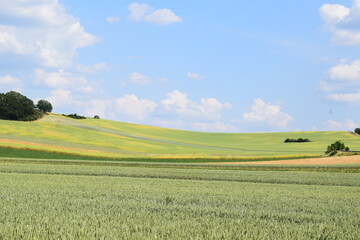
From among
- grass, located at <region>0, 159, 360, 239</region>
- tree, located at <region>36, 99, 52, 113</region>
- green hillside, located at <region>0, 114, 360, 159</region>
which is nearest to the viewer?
grass, located at <region>0, 159, 360, 239</region>

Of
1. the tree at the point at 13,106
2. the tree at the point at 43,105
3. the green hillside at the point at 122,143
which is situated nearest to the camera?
the green hillside at the point at 122,143

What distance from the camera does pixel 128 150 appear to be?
71750 mm

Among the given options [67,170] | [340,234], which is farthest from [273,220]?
[67,170]

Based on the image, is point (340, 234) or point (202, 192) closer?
point (340, 234)

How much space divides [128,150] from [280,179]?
46.3m

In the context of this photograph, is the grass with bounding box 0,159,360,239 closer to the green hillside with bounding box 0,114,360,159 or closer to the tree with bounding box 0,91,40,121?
the green hillside with bounding box 0,114,360,159

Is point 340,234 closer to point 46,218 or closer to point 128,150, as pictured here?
point 46,218

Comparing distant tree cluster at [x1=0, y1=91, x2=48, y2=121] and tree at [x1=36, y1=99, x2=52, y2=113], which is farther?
tree at [x1=36, y1=99, x2=52, y2=113]

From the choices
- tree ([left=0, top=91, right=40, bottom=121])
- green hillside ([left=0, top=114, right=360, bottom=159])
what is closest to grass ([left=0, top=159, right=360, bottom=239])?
green hillside ([left=0, top=114, right=360, bottom=159])

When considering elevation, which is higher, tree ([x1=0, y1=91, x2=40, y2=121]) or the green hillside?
tree ([x1=0, y1=91, x2=40, y2=121])

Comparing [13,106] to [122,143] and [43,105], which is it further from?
[122,143]

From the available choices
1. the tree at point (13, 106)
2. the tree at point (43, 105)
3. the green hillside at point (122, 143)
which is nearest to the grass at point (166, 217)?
the green hillside at point (122, 143)

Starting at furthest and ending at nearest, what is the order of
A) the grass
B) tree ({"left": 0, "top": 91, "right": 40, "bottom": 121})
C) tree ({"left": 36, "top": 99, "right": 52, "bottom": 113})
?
tree ({"left": 36, "top": 99, "right": 52, "bottom": 113}) < tree ({"left": 0, "top": 91, "right": 40, "bottom": 121}) < the grass

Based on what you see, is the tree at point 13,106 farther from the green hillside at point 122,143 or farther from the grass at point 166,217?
the grass at point 166,217
